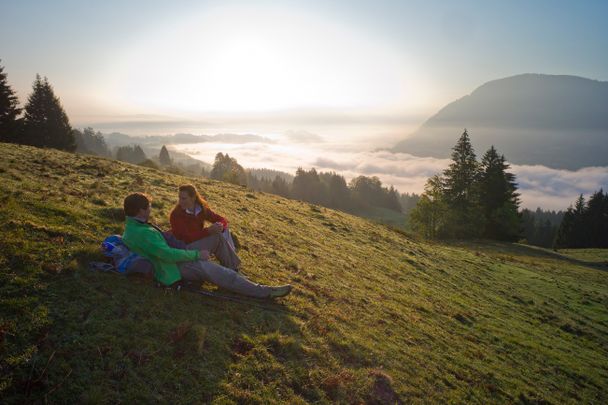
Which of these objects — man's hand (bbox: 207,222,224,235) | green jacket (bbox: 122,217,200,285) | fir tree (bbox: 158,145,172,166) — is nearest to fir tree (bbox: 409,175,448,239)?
man's hand (bbox: 207,222,224,235)

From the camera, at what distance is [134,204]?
27.4 ft

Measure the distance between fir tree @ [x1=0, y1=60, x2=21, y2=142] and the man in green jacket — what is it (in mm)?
58622

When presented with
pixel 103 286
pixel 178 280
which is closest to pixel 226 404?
pixel 178 280

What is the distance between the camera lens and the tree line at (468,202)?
5950 centimetres

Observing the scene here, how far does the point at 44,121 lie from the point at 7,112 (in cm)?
865

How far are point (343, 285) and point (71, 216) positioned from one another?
33.9 feet

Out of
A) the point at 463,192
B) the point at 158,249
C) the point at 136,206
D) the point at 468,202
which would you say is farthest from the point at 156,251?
the point at 463,192

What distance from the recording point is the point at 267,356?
7719mm

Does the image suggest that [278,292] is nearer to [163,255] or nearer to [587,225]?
[163,255]

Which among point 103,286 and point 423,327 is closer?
point 103,286

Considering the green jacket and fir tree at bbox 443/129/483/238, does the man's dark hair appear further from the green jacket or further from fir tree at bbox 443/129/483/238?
fir tree at bbox 443/129/483/238

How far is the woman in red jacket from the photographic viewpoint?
984 cm

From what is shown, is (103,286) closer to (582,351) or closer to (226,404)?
(226,404)

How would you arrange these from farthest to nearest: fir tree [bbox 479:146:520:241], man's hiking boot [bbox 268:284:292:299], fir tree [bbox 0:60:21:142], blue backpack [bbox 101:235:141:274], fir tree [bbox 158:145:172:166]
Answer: fir tree [bbox 158:145:172:166], fir tree [bbox 479:146:520:241], fir tree [bbox 0:60:21:142], man's hiking boot [bbox 268:284:292:299], blue backpack [bbox 101:235:141:274]
